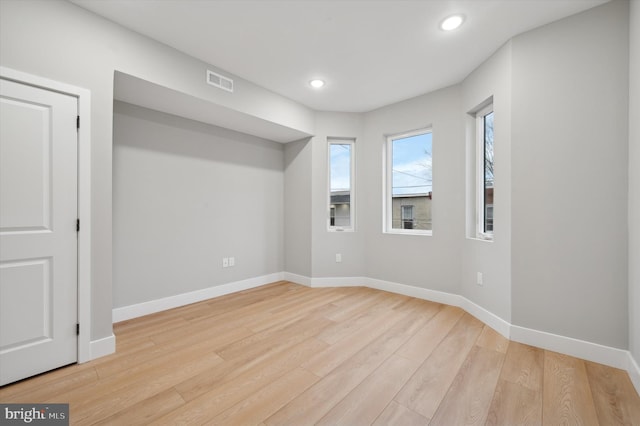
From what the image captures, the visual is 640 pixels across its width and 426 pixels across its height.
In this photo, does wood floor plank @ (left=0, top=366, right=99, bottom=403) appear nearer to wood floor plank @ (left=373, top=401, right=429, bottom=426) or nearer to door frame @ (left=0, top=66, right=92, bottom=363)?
door frame @ (left=0, top=66, right=92, bottom=363)

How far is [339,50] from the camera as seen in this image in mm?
2582

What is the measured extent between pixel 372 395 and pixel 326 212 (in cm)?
275

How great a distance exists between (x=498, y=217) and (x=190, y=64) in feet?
11.1

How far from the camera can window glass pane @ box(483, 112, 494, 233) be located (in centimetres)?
291

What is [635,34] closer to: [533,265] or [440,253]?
[533,265]

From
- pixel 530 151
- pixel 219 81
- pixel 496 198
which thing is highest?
pixel 219 81

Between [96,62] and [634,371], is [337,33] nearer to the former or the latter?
[96,62]

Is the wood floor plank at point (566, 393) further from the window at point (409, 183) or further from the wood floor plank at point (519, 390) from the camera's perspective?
the window at point (409, 183)

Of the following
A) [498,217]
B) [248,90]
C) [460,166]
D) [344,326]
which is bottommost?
[344,326]

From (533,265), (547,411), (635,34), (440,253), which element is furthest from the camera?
(440,253)

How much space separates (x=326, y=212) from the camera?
4.14 m

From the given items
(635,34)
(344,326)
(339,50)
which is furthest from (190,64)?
(635,34)

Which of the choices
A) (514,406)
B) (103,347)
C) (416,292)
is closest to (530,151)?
(514,406)

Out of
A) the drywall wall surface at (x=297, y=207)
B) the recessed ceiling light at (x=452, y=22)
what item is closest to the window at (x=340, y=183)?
the drywall wall surface at (x=297, y=207)
